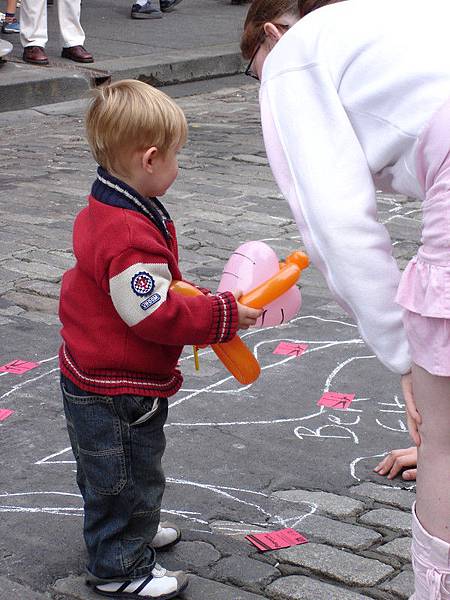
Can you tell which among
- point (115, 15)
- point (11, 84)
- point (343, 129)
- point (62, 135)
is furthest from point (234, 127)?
point (343, 129)

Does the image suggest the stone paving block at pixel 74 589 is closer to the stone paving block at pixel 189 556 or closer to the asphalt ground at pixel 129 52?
the stone paving block at pixel 189 556

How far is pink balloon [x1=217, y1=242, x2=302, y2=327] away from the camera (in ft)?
8.80

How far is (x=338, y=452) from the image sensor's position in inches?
134

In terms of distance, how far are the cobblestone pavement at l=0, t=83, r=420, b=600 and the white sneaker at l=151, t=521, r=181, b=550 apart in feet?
0.08

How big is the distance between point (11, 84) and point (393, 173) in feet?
23.4

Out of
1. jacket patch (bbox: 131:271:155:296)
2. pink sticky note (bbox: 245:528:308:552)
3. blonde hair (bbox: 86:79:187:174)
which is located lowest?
pink sticky note (bbox: 245:528:308:552)

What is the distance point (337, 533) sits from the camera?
2914mm

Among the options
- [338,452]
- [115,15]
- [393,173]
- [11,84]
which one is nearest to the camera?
[393,173]

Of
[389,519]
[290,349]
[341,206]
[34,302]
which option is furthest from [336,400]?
[341,206]

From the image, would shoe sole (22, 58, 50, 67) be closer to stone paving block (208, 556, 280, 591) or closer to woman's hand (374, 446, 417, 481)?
woman's hand (374, 446, 417, 481)

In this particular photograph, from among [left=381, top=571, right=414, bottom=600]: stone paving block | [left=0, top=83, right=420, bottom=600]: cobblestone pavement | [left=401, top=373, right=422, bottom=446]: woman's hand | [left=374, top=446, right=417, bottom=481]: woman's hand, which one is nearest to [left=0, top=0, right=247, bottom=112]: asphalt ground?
[left=0, top=83, right=420, bottom=600]: cobblestone pavement

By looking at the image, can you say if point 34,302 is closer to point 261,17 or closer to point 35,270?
point 35,270

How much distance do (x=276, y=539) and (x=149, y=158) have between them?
102cm

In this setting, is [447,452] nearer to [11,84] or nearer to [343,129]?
[343,129]
